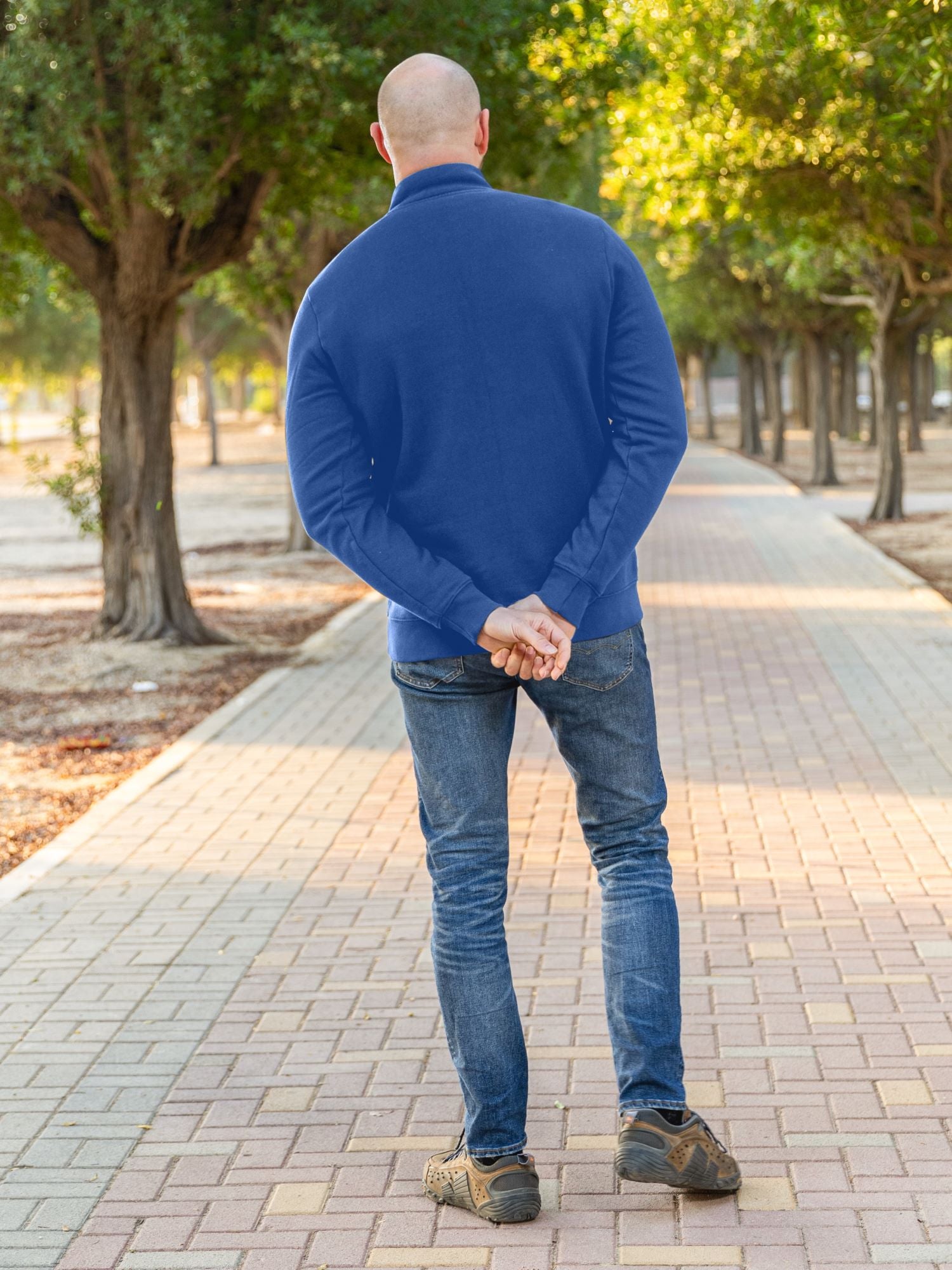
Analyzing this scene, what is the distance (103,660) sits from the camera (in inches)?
412

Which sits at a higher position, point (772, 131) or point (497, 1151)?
point (772, 131)

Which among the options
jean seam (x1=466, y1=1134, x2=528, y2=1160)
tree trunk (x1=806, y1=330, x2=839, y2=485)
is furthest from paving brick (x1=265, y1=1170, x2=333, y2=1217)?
tree trunk (x1=806, y1=330, x2=839, y2=485)

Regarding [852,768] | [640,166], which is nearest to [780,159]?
[640,166]

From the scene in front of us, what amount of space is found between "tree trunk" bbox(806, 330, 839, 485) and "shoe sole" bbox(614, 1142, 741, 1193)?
24.3 metres

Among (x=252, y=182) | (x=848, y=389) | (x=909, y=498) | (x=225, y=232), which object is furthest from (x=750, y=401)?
(x=225, y=232)

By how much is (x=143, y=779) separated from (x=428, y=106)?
4.69m

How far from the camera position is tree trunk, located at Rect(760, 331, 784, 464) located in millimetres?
33625

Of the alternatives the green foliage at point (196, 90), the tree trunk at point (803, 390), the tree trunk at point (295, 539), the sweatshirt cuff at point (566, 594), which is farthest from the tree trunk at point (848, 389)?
the sweatshirt cuff at point (566, 594)

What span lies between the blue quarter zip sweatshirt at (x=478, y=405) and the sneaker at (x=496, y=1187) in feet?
3.23

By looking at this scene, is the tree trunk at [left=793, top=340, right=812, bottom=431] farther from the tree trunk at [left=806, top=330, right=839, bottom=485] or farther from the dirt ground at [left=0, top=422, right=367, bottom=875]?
the dirt ground at [left=0, top=422, right=367, bottom=875]

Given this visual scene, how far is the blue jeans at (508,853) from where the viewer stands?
2.81 metres

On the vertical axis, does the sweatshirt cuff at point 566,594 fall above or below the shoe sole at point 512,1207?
above

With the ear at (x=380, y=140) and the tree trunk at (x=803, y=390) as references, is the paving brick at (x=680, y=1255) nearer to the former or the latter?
the ear at (x=380, y=140)

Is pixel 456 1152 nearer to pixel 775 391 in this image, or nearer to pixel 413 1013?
pixel 413 1013
